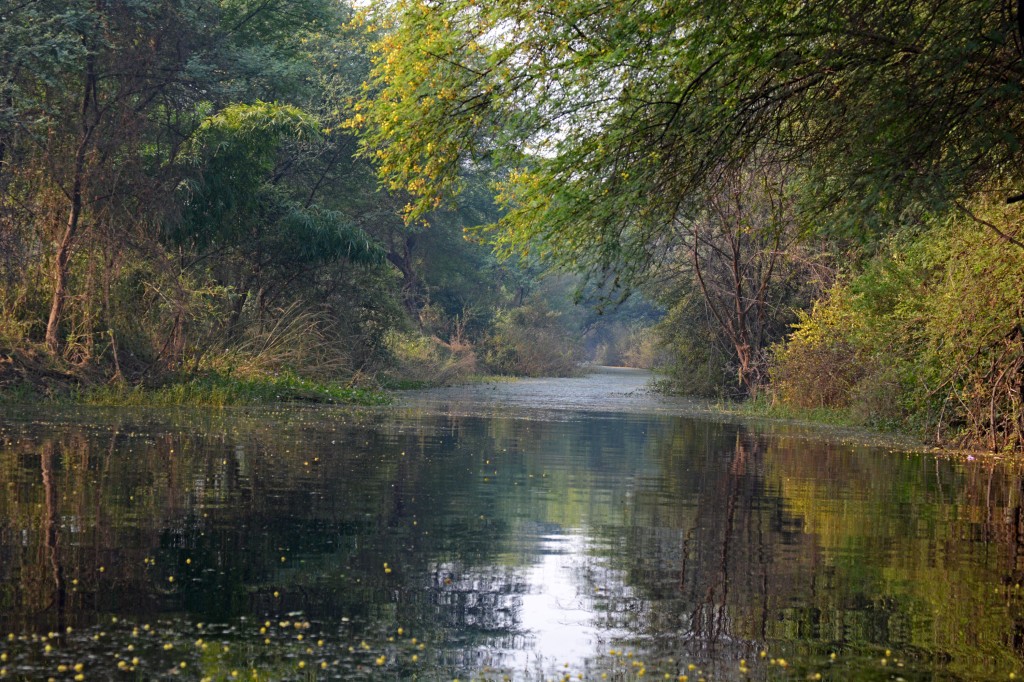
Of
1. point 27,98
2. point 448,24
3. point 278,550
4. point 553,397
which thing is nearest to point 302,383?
point 27,98

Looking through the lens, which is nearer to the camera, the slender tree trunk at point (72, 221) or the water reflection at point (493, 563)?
the water reflection at point (493, 563)

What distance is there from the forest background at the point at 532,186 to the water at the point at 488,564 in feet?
10.5

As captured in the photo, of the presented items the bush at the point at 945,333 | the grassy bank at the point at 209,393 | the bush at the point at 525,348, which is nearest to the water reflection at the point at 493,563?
the bush at the point at 945,333

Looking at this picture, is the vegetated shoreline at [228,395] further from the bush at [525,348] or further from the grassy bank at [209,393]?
the bush at [525,348]

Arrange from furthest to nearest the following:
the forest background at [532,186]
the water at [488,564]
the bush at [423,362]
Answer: the bush at [423,362] < the forest background at [532,186] < the water at [488,564]

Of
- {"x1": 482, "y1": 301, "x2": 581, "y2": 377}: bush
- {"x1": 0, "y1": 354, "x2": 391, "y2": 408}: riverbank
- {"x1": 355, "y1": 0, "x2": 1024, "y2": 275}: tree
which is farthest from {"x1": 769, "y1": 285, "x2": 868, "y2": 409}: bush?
{"x1": 482, "y1": 301, "x2": 581, "y2": 377}: bush

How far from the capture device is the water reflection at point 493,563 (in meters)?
6.54

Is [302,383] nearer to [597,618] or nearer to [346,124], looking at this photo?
[346,124]

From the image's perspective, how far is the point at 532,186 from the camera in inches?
565

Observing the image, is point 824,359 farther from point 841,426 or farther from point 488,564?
point 488,564

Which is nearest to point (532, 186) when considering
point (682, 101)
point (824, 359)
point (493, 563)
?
point (682, 101)

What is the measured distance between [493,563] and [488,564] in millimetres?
59

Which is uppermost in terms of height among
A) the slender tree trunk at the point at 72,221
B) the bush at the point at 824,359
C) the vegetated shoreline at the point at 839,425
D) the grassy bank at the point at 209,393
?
the slender tree trunk at the point at 72,221

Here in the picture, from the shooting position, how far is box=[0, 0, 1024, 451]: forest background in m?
13.6
